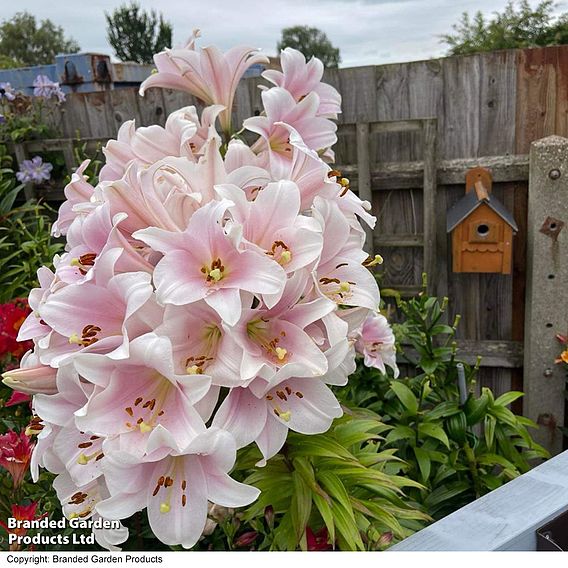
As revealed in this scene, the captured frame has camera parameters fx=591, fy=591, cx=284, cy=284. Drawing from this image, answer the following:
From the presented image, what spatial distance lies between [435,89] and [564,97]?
427mm

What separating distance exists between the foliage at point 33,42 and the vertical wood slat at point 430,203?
59.6 ft

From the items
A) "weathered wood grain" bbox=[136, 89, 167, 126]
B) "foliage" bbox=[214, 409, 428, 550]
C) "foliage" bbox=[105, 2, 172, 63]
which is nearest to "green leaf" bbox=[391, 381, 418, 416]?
"foliage" bbox=[214, 409, 428, 550]

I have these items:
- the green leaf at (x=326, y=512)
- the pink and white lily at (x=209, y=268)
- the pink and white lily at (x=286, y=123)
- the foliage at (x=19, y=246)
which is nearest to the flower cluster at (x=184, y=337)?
the pink and white lily at (x=209, y=268)

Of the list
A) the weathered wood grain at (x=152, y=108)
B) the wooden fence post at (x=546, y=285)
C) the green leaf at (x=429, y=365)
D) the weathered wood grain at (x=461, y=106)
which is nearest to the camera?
the green leaf at (x=429, y=365)

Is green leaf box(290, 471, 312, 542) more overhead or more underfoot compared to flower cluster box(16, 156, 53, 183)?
more underfoot

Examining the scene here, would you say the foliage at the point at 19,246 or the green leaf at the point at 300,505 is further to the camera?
the foliage at the point at 19,246

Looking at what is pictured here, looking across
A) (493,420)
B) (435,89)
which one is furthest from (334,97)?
(435,89)

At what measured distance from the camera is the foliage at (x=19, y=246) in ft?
6.51

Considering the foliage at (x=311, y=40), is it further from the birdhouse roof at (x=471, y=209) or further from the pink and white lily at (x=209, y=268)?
the pink and white lily at (x=209, y=268)

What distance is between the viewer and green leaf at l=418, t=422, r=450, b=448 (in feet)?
4.46

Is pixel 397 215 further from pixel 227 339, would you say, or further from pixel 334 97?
pixel 227 339

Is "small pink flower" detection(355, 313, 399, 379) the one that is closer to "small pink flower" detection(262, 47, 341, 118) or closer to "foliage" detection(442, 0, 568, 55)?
"small pink flower" detection(262, 47, 341, 118)

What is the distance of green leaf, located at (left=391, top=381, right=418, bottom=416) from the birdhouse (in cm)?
78

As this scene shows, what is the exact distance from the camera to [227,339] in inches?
22.8
